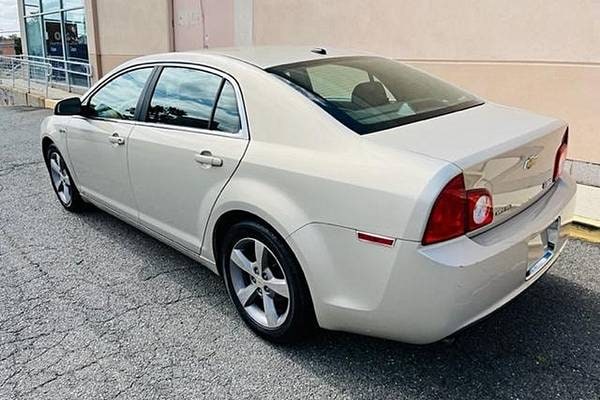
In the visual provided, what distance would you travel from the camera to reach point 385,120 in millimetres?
2434

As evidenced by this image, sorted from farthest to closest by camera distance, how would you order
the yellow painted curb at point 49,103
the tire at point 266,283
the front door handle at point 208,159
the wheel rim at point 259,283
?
the yellow painted curb at point 49,103 → the front door handle at point 208,159 → the wheel rim at point 259,283 → the tire at point 266,283

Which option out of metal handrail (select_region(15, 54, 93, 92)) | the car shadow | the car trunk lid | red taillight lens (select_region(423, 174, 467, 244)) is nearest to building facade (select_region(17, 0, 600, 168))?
the car shadow

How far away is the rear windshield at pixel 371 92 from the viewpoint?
8.00ft

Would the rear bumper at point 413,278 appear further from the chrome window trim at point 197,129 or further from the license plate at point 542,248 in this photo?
the chrome window trim at point 197,129

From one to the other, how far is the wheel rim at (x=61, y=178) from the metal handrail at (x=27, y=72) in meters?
10.9

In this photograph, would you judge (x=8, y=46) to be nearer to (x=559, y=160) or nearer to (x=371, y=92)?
(x=371, y=92)

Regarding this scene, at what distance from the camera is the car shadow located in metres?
2.27

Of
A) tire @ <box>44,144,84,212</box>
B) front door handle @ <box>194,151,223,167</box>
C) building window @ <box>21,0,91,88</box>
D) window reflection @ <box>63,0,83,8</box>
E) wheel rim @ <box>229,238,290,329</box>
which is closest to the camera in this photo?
wheel rim @ <box>229,238,290,329</box>

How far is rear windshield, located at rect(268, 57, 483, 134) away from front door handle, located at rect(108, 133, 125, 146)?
4.31 ft

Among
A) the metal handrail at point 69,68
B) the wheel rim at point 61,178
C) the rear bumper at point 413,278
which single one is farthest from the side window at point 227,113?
the metal handrail at point 69,68

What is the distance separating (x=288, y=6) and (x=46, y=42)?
12065 millimetres

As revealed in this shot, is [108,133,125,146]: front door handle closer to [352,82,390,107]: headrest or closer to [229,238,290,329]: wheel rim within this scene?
[229,238,290,329]: wheel rim

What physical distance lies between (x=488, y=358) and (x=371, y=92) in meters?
1.52

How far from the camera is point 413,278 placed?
1933 millimetres
